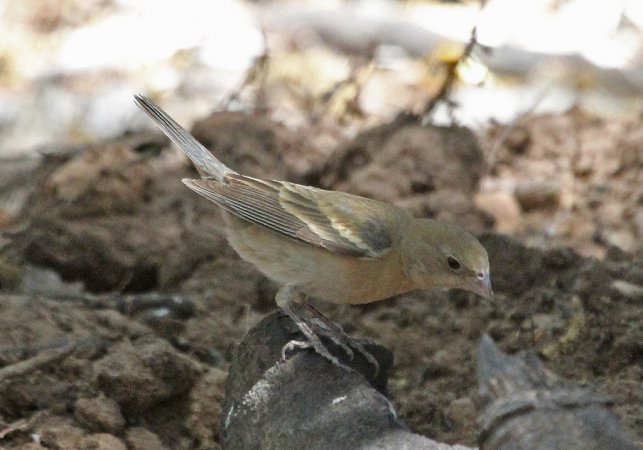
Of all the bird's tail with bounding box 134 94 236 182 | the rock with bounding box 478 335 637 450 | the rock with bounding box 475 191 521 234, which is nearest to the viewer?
the rock with bounding box 478 335 637 450

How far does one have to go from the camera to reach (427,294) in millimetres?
6070

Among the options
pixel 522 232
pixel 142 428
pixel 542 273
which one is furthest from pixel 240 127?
pixel 142 428

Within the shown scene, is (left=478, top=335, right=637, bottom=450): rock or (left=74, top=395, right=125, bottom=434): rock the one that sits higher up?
(left=478, top=335, right=637, bottom=450): rock

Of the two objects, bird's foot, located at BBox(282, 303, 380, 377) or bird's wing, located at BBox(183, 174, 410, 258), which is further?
bird's wing, located at BBox(183, 174, 410, 258)

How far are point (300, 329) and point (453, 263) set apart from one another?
81 cm

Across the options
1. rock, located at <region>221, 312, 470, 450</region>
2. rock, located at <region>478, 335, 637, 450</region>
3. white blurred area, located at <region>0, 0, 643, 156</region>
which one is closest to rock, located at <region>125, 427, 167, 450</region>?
rock, located at <region>221, 312, 470, 450</region>

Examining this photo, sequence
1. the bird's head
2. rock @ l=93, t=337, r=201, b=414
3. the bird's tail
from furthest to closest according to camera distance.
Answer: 1. the bird's tail
2. the bird's head
3. rock @ l=93, t=337, r=201, b=414

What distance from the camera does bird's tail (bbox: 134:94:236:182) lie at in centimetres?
570

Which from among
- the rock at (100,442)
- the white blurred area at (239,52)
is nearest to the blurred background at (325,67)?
the white blurred area at (239,52)

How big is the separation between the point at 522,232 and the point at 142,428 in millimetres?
3469

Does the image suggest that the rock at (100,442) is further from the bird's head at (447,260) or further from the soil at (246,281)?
the bird's head at (447,260)

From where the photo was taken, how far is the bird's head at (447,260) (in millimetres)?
4875

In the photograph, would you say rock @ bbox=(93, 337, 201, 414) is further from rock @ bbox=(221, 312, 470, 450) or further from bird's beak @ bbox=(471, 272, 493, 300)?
bird's beak @ bbox=(471, 272, 493, 300)

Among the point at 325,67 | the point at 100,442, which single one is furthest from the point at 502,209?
the point at 100,442
